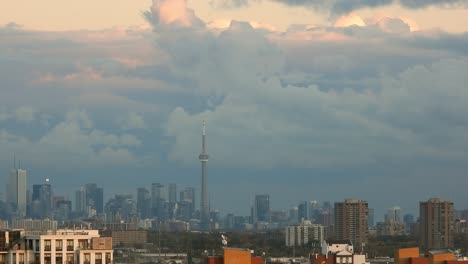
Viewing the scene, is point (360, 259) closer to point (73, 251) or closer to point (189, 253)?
point (73, 251)

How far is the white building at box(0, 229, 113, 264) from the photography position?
64562 millimetres

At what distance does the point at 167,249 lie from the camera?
188 m

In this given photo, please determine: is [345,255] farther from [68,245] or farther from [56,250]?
[56,250]

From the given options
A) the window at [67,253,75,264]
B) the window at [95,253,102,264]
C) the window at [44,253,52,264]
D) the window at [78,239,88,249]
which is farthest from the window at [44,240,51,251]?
the window at [95,253,102,264]

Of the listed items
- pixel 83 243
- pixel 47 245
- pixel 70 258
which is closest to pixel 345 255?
pixel 83 243

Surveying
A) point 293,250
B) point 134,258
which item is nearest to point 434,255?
point 134,258

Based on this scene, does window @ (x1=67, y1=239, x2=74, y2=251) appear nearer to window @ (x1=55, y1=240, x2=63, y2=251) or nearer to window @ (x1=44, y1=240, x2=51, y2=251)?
window @ (x1=55, y1=240, x2=63, y2=251)

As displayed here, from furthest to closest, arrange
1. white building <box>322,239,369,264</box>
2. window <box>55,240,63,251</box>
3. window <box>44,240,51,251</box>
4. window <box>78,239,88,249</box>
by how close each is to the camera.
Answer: white building <box>322,239,369,264</box> < window <box>78,239,88,249</box> < window <box>55,240,63,251</box> < window <box>44,240,51,251</box>

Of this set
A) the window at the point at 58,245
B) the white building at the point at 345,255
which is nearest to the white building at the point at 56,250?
the window at the point at 58,245

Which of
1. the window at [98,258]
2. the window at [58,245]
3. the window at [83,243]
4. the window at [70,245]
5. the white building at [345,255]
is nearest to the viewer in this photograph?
the window at [98,258]

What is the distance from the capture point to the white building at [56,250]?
6456cm

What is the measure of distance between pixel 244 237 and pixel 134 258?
44100 millimetres

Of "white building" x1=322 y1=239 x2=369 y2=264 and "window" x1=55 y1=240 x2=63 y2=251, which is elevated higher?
"window" x1=55 y1=240 x2=63 y2=251

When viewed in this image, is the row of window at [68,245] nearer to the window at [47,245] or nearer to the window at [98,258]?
the window at [47,245]
